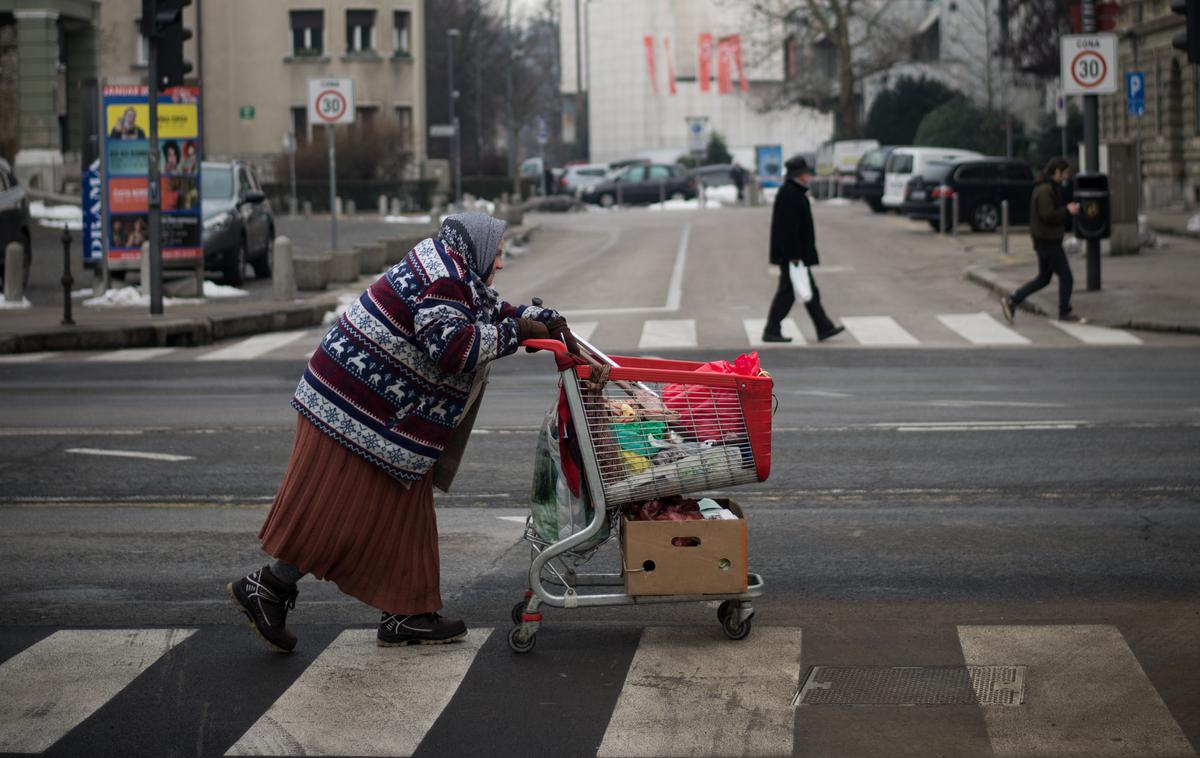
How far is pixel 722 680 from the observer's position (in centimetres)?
551

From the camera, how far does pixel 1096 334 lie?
17.5 metres

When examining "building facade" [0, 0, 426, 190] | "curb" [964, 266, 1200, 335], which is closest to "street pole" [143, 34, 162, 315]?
"curb" [964, 266, 1200, 335]

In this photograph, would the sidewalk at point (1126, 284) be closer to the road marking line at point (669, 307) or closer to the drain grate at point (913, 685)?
the road marking line at point (669, 307)

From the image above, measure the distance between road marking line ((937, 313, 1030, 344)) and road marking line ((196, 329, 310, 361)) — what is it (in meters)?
7.57

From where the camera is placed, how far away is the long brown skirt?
18.9 feet

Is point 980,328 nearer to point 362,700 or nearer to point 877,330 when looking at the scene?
point 877,330

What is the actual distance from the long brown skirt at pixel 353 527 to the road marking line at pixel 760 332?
11363 mm

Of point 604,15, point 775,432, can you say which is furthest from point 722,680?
point 604,15

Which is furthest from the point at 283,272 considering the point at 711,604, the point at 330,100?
the point at 711,604

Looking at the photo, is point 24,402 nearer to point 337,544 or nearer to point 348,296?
point 337,544

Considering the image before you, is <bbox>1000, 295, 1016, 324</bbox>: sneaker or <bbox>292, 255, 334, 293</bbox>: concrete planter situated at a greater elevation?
<bbox>292, 255, 334, 293</bbox>: concrete planter

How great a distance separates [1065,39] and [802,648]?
1724cm

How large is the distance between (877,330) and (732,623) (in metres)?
12.9

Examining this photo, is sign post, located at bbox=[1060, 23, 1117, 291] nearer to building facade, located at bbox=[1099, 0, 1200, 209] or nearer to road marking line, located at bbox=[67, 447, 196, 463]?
road marking line, located at bbox=[67, 447, 196, 463]
